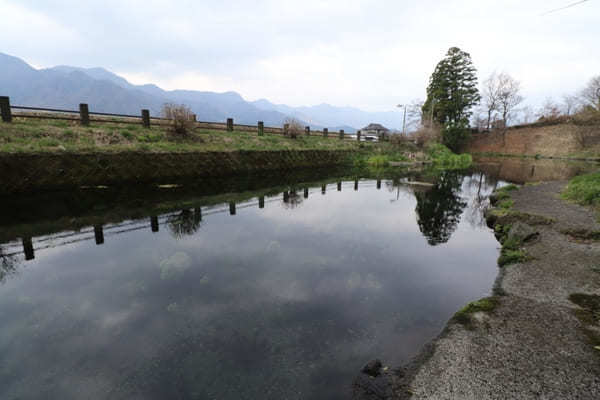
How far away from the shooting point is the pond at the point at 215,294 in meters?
3.89

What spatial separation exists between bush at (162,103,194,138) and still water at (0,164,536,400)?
29.4ft

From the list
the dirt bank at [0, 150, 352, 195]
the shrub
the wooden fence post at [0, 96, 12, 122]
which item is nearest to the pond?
the dirt bank at [0, 150, 352, 195]

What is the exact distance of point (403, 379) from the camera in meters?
3.66

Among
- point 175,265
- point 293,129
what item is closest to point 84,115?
point 175,265

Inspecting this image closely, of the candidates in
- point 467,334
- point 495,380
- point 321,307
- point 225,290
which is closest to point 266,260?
point 225,290

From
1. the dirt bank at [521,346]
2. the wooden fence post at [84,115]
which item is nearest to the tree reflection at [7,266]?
the dirt bank at [521,346]

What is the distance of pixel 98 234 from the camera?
8938mm

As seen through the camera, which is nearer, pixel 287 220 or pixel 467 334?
pixel 467 334

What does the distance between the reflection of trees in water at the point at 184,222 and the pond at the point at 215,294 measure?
95mm

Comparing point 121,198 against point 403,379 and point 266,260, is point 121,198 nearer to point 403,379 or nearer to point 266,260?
point 266,260

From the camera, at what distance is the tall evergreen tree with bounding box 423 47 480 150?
163 feet

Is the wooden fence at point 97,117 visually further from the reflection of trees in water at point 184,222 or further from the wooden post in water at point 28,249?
the reflection of trees in water at point 184,222

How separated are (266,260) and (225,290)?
5.86ft

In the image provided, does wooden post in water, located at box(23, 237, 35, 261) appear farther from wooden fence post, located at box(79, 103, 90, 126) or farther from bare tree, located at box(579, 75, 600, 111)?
bare tree, located at box(579, 75, 600, 111)
